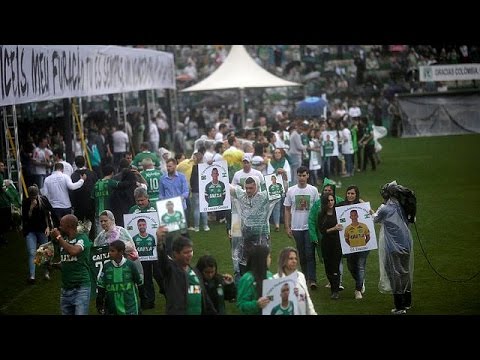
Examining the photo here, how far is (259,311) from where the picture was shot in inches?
344

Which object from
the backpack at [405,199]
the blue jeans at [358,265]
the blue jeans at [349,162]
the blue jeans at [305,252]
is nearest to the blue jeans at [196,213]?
the blue jeans at [305,252]

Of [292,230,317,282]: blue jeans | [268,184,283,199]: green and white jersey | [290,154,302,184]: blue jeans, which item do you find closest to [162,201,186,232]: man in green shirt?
[292,230,317,282]: blue jeans

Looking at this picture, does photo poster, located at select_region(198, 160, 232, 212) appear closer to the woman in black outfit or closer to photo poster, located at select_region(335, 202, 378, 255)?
the woman in black outfit

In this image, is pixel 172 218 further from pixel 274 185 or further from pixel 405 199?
pixel 274 185

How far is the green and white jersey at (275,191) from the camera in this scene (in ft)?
42.6

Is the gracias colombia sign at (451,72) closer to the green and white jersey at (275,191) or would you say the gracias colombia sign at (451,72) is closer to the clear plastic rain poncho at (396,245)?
the green and white jersey at (275,191)

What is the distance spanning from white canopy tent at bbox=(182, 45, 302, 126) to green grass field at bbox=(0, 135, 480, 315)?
5.90 meters

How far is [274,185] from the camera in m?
13.2

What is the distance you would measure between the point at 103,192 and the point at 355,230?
378cm

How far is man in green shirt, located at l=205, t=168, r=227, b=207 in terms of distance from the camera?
44.9 ft

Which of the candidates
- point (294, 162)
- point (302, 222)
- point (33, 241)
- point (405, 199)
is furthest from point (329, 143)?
point (405, 199)
